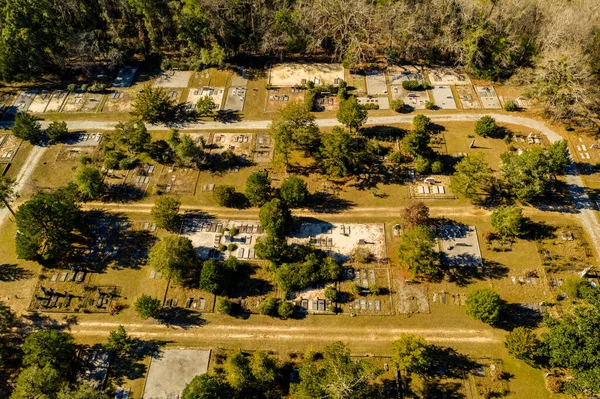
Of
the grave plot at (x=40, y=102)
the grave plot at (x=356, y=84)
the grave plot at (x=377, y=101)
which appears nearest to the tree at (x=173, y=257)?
the grave plot at (x=377, y=101)

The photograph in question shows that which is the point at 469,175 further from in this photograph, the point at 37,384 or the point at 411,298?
the point at 37,384

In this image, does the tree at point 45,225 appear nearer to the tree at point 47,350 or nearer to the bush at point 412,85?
the tree at point 47,350

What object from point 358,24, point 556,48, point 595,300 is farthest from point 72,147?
point 556,48

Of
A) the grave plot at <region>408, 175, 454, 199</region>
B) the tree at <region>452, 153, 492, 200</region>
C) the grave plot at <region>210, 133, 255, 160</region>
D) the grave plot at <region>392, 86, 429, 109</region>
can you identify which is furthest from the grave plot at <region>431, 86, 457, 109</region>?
the grave plot at <region>210, 133, 255, 160</region>

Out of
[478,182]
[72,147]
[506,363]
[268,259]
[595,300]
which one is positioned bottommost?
[506,363]

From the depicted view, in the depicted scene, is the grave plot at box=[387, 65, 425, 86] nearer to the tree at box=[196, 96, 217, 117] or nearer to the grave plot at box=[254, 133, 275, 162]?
the grave plot at box=[254, 133, 275, 162]

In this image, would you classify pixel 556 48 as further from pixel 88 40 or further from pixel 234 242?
pixel 88 40
